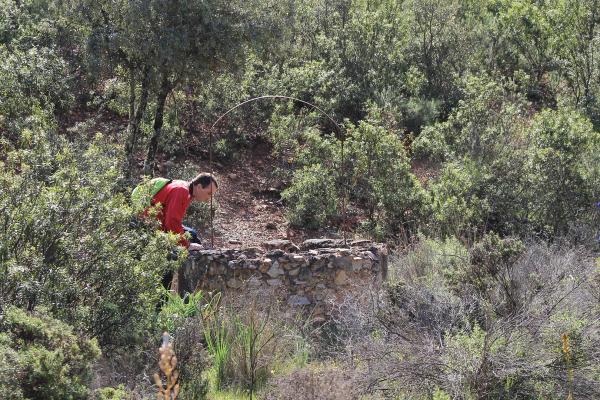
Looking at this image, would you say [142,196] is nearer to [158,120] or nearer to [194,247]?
[194,247]

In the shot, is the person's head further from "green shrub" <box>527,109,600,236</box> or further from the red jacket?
"green shrub" <box>527,109,600,236</box>

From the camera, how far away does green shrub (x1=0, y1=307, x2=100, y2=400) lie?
535 cm

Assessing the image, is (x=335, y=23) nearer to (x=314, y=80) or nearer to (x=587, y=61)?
(x=314, y=80)

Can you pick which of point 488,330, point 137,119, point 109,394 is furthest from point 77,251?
point 137,119

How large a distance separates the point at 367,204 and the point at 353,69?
14.4 ft

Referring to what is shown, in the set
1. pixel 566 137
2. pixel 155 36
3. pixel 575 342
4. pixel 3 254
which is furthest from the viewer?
pixel 566 137

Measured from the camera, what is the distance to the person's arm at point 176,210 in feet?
29.5

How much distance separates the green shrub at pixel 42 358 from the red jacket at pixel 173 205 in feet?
9.91

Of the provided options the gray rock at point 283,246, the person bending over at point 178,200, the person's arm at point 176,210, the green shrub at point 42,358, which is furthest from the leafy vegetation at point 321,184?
the gray rock at point 283,246

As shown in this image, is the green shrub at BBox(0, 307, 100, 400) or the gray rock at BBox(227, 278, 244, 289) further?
the gray rock at BBox(227, 278, 244, 289)

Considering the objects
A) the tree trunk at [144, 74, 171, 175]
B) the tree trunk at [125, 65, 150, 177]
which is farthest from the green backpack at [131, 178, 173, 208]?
the tree trunk at [144, 74, 171, 175]

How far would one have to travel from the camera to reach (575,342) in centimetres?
743

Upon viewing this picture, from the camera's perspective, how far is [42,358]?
548 centimetres

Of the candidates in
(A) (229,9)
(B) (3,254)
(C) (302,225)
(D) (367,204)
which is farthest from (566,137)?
(B) (3,254)
